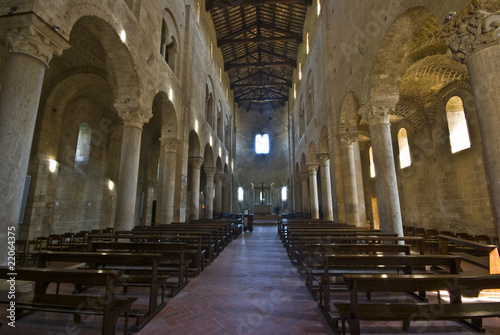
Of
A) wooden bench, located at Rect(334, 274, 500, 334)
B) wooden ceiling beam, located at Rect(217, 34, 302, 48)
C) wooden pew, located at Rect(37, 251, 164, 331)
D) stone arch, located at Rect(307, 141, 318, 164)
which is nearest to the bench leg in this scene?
wooden bench, located at Rect(334, 274, 500, 334)

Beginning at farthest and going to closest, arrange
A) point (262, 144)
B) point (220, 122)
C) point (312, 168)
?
point (262, 144)
point (220, 122)
point (312, 168)

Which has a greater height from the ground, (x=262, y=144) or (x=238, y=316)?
(x=262, y=144)

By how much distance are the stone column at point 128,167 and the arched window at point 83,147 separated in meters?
6.26

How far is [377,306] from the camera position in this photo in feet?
8.89

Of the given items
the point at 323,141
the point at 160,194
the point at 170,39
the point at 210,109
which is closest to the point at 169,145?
the point at 160,194

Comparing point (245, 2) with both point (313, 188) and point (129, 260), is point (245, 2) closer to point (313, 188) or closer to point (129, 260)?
point (313, 188)

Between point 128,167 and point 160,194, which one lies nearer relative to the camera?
point 128,167

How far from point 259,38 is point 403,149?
13617mm

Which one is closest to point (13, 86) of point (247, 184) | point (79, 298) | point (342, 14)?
point (79, 298)

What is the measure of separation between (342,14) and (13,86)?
11402 mm

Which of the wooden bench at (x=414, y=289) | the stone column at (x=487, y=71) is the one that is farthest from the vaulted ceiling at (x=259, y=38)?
the wooden bench at (x=414, y=289)

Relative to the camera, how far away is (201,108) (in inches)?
613

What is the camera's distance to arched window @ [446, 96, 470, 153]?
416 inches

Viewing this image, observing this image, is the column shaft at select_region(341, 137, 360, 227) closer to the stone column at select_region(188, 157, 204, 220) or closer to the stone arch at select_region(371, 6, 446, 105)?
the stone arch at select_region(371, 6, 446, 105)
